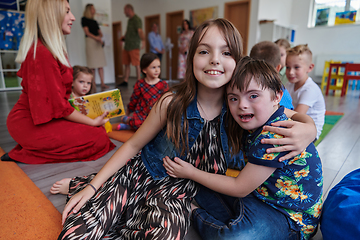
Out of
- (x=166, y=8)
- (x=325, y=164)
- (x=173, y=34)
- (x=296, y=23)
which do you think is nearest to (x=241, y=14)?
(x=296, y=23)

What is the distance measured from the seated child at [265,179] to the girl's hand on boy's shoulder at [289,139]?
2 cm

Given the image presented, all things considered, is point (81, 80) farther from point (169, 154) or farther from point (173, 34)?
point (173, 34)

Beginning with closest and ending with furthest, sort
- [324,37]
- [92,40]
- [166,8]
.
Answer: [92,40] → [324,37] → [166,8]

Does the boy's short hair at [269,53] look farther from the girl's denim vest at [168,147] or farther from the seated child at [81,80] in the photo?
the seated child at [81,80]

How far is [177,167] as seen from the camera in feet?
2.74

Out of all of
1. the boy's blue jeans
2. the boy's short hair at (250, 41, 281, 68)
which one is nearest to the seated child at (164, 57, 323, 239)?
the boy's blue jeans

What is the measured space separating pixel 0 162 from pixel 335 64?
5439 mm

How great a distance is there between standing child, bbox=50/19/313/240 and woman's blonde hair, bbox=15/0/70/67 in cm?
80

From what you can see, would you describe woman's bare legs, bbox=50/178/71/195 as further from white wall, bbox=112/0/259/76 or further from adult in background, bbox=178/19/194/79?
white wall, bbox=112/0/259/76

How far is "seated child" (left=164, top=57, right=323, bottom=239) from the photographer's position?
721 millimetres

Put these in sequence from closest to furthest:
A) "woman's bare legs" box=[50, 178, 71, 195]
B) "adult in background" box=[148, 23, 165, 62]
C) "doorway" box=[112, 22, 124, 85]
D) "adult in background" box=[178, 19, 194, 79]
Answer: "woman's bare legs" box=[50, 178, 71, 195] → "adult in background" box=[178, 19, 194, 79] → "adult in background" box=[148, 23, 165, 62] → "doorway" box=[112, 22, 124, 85]

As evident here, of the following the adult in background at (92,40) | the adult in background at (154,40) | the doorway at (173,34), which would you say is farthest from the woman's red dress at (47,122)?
the doorway at (173,34)

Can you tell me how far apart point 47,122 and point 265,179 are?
4.05ft

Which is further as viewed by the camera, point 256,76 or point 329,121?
point 329,121
